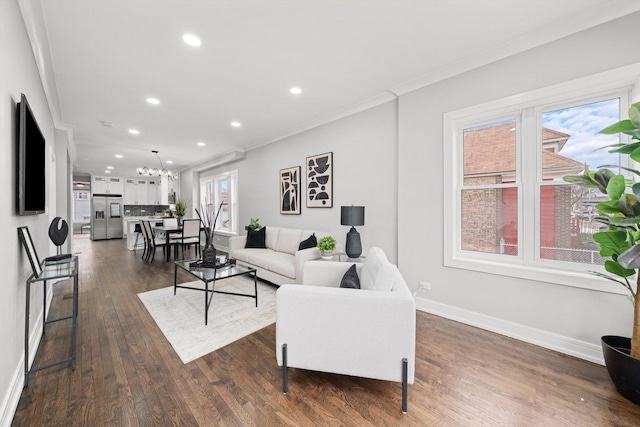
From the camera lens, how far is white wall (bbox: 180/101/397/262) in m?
3.46

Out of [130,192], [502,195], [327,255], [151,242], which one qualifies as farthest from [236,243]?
[130,192]

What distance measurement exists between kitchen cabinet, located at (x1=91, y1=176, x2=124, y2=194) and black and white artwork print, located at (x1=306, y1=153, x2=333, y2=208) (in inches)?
379

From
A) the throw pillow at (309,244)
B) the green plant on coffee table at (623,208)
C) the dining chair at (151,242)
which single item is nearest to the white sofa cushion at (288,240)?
the throw pillow at (309,244)

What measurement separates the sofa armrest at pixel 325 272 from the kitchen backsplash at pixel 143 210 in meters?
10.4

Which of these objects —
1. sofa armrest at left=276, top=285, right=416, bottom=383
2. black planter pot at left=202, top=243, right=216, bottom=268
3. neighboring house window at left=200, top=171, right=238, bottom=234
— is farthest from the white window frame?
neighboring house window at left=200, top=171, right=238, bottom=234

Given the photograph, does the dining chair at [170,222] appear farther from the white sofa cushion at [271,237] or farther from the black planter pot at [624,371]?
the black planter pot at [624,371]

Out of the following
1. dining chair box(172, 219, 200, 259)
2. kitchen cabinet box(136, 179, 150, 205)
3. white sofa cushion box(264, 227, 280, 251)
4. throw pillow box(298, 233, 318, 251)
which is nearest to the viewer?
throw pillow box(298, 233, 318, 251)

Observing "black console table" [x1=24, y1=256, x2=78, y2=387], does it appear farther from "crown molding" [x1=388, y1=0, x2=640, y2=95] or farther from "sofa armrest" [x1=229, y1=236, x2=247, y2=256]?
"crown molding" [x1=388, y1=0, x2=640, y2=95]

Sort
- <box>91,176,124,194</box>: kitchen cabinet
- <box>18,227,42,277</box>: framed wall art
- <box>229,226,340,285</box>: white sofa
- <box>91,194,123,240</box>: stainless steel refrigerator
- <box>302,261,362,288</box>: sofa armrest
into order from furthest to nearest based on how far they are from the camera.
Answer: <box>91,176,124,194</box>: kitchen cabinet < <box>91,194,123,240</box>: stainless steel refrigerator < <box>229,226,340,285</box>: white sofa < <box>302,261,362,288</box>: sofa armrest < <box>18,227,42,277</box>: framed wall art

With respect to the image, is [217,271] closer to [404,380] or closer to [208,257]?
[208,257]

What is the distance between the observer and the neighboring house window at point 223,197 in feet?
23.1

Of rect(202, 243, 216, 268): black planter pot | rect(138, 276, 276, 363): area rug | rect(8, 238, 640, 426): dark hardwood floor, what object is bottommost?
rect(8, 238, 640, 426): dark hardwood floor

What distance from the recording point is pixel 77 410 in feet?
5.11

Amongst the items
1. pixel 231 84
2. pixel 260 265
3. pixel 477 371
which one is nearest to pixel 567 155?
pixel 477 371
